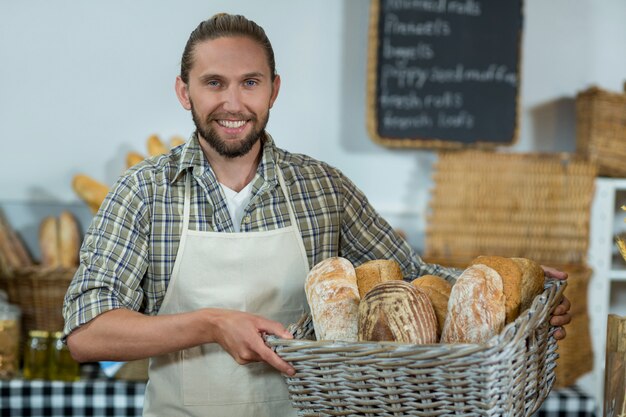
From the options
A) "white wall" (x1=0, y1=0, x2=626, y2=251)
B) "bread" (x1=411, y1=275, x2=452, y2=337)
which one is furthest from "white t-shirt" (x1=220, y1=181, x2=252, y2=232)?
"white wall" (x1=0, y1=0, x2=626, y2=251)

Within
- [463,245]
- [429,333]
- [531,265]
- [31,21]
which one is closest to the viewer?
[429,333]

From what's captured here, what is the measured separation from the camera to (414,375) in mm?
1190

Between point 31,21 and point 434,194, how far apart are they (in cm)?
161

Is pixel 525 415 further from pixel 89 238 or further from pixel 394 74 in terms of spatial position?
pixel 394 74

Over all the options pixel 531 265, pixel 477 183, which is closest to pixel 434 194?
pixel 477 183

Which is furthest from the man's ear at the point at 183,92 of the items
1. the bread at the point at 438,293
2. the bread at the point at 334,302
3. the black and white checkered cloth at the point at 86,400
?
the black and white checkered cloth at the point at 86,400

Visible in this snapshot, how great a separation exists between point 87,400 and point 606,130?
6.36 ft

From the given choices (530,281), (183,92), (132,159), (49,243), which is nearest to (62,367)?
(49,243)

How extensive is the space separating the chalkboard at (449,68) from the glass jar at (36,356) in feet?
4.49

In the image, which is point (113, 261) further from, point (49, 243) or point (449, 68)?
point (449, 68)

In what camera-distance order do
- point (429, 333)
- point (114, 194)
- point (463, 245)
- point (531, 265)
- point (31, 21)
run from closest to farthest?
point (429, 333) < point (531, 265) < point (114, 194) < point (463, 245) < point (31, 21)

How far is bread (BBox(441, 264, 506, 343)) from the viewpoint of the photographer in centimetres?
129

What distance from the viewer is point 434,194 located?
2938mm

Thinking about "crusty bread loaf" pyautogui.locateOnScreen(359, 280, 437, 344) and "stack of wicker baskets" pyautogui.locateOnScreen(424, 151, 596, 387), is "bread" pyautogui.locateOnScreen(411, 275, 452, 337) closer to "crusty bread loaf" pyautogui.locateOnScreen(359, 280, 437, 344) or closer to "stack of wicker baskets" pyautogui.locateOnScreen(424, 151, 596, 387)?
"crusty bread loaf" pyautogui.locateOnScreen(359, 280, 437, 344)
